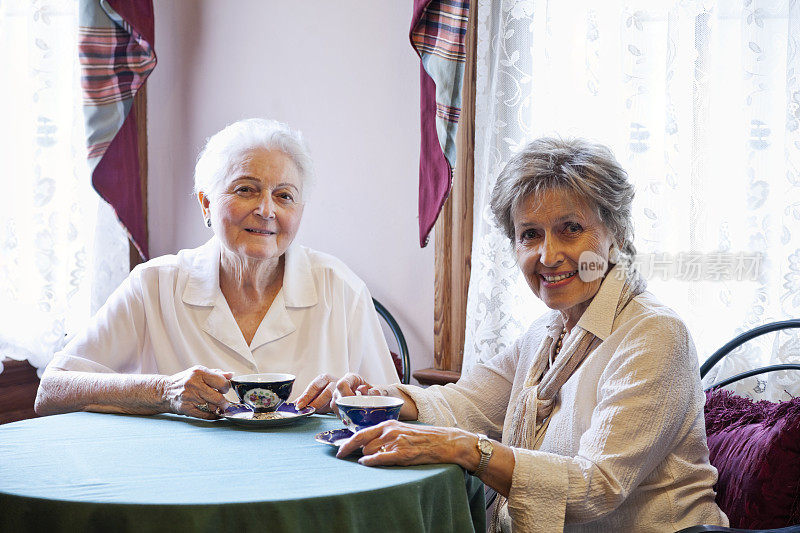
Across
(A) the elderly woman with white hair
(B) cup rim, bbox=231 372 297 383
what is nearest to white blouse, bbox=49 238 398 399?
(A) the elderly woman with white hair

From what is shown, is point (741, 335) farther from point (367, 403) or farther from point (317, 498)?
point (317, 498)

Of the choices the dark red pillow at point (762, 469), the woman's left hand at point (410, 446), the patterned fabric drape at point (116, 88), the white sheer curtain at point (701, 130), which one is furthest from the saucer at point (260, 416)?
the patterned fabric drape at point (116, 88)

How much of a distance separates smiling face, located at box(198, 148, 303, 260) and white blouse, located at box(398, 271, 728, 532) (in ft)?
2.20

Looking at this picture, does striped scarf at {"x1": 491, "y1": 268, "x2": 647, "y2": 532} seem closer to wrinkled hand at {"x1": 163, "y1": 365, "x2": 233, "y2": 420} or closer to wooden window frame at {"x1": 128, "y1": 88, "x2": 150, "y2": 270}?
A: wrinkled hand at {"x1": 163, "y1": 365, "x2": 233, "y2": 420}

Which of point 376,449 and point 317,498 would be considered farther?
point 376,449

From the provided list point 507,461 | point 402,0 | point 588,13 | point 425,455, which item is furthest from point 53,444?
point 402,0

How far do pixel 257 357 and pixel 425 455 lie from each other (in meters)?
0.85

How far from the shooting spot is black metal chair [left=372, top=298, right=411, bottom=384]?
8.85 ft

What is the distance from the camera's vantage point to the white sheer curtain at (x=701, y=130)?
7.11 feet

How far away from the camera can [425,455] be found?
136 cm

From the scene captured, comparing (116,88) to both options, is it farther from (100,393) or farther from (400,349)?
(100,393)

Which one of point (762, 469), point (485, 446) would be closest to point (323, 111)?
point (485, 446)

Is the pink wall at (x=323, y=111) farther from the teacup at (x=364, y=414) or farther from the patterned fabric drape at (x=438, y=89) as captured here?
the teacup at (x=364, y=414)

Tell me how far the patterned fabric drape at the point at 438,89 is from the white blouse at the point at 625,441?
3.28 feet
